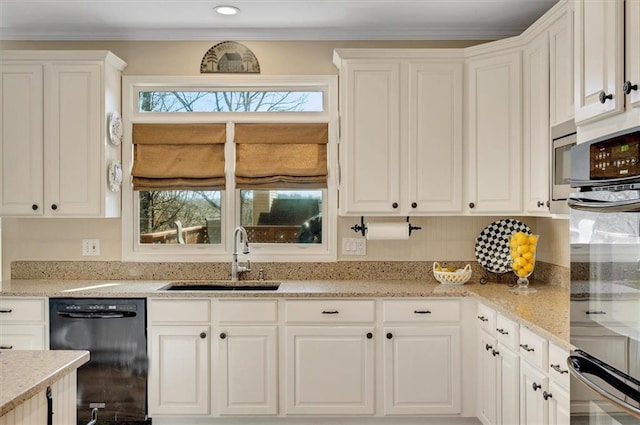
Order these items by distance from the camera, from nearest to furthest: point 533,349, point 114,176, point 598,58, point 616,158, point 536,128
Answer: point 616,158
point 598,58
point 533,349
point 536,128
point 114,176

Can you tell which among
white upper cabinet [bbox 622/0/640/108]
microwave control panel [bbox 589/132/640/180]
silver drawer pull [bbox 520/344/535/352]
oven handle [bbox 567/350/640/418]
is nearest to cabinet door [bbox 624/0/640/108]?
white upper cabinet [bbox 622/0/640/108]

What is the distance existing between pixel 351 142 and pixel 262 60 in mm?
922

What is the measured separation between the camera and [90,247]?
3777 millimetres

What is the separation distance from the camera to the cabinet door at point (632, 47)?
151 cm

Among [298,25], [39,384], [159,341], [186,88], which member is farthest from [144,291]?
[298,25]

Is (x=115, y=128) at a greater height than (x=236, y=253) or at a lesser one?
greater

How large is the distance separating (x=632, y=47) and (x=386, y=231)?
2.13 meters

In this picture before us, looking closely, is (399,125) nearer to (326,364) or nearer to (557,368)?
(326,364)

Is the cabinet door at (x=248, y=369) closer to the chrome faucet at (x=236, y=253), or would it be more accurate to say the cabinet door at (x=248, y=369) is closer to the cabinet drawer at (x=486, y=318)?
the chrome faucet at (x=236, y=253)

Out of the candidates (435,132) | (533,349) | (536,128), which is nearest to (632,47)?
(533,349)

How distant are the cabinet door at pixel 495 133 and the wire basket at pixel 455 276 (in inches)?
15.4

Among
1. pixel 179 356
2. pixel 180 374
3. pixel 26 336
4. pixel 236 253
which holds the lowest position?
pixel 180 374

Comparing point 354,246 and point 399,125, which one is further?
point 354,246

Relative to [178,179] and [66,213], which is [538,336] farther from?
[66,213]
